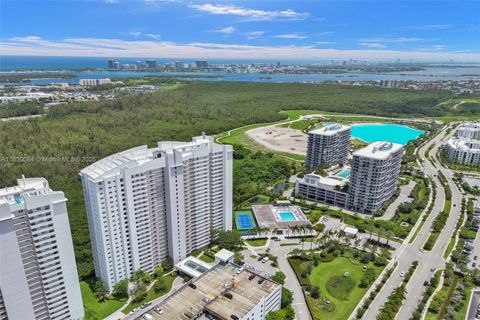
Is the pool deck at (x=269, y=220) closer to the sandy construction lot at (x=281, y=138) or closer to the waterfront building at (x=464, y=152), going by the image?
the sandy construction lot at (x=281, y=138)

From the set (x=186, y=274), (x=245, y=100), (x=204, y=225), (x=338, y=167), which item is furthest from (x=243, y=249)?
(x=245, y=100)

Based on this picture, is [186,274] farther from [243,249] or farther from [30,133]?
[30,133]

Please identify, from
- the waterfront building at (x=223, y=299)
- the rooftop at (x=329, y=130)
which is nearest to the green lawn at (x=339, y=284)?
the waterfront building at (x=223, y=299)

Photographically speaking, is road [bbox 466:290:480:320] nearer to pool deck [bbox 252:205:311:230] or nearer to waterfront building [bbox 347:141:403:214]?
waterfront building [bbox 347:141:403:214]

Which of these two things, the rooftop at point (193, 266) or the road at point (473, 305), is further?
the rooftop at point (193, 266)

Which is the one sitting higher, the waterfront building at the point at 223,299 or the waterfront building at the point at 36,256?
the waterfront building at the point at 36,256

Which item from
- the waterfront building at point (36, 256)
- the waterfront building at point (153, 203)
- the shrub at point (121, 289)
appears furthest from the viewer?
the shrub at point (121, 289)

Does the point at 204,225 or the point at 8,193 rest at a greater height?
the point at 8,193

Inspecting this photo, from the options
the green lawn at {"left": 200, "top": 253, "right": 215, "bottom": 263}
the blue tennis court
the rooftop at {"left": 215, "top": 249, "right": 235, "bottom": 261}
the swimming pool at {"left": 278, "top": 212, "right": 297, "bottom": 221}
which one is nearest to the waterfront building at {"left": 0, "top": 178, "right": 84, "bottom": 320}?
the rooftop at {"left": 215, "top": 249, "right": 235, "bottom": 261}
